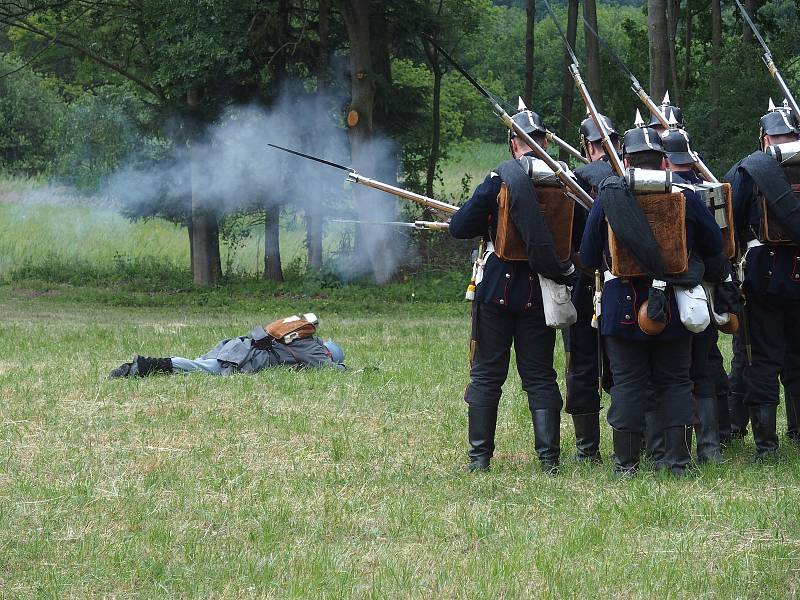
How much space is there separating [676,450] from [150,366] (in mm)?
5210

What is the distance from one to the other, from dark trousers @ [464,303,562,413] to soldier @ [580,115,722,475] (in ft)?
1.21

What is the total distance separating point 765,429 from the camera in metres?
7.69

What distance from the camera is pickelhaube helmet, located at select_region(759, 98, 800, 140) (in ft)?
25.0

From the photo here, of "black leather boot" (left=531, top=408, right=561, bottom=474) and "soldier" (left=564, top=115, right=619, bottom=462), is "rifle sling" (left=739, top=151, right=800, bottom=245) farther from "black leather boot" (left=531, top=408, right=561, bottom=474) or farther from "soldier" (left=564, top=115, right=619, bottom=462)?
"black leather boot" (left=531, top=408, right=561, bottom=474)

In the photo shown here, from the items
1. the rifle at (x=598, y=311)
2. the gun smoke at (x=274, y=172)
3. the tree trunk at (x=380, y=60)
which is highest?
the tree trunk at (x=380, y=60)

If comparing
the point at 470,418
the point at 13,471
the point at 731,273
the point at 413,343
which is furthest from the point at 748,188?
the point at 413,343

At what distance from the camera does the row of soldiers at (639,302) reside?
6.79 metres

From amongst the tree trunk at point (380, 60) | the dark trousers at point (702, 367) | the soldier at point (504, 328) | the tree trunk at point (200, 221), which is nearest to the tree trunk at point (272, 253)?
the tree trunk at point (200, 221)

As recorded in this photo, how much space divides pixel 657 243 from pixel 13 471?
3.72m

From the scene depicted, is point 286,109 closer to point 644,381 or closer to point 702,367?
point 702,367

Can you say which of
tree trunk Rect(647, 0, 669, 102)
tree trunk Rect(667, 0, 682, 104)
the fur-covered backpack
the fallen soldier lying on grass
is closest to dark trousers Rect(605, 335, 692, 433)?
the fallen soldier lying on grass

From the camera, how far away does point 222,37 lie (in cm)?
2144

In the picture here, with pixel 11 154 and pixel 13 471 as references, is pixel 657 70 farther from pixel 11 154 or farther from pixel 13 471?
pixel 11 154

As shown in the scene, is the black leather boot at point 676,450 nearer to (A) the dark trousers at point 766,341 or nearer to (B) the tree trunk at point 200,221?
(A) the dark trousers at point 766,341
